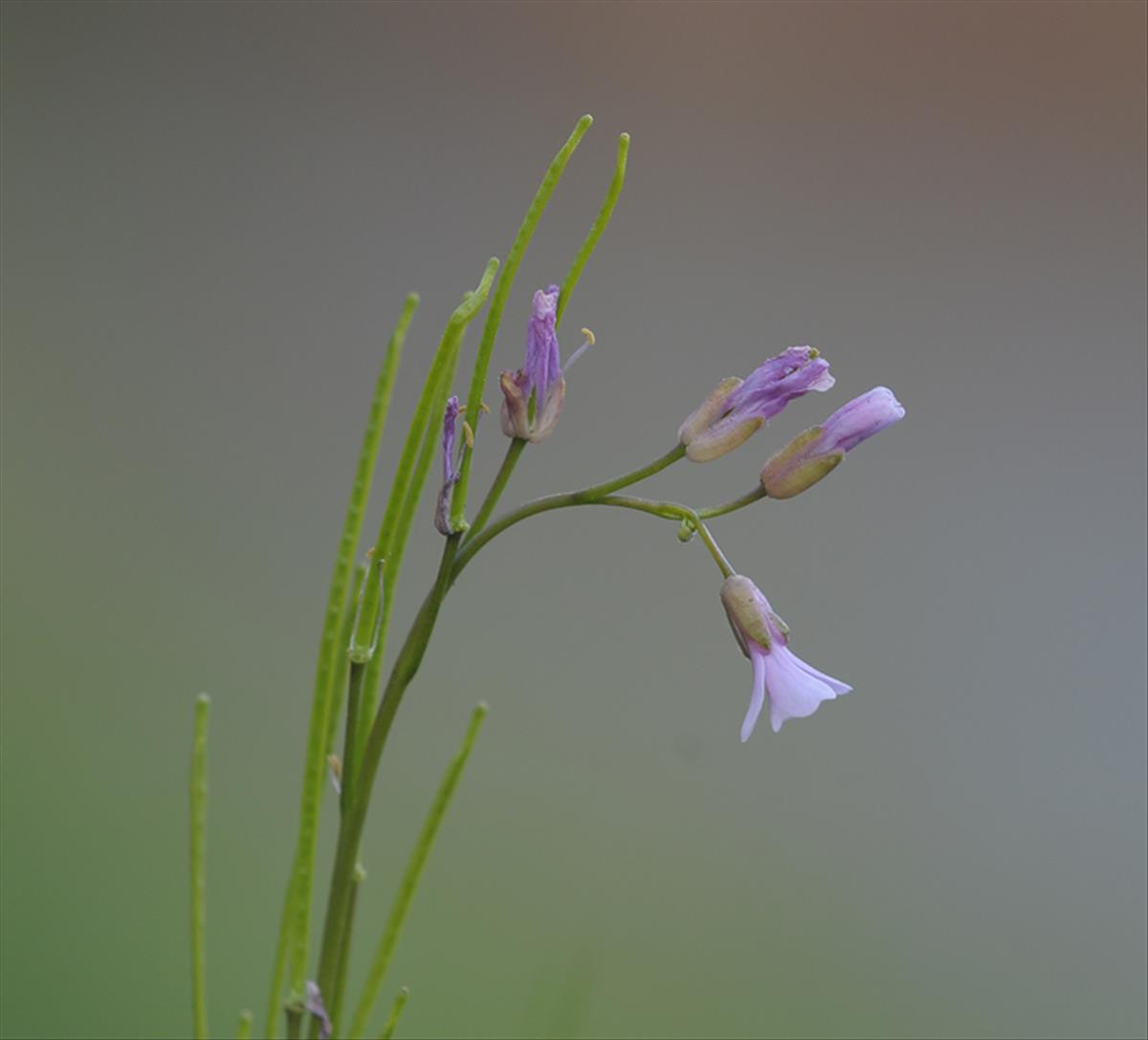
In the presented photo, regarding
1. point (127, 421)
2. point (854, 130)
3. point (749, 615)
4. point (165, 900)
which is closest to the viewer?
point (749, 615)

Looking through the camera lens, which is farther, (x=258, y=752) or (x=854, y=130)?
(x=854, y=130)

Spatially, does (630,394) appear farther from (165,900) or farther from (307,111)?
(165,900)

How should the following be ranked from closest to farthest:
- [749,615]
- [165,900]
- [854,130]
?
[749,615] < [165,900] < [854,130]

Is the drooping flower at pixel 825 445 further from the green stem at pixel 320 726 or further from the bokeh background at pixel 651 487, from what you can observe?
the bokeh background at pixel 651 487

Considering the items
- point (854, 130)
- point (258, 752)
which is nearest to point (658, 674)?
point (258, 752)

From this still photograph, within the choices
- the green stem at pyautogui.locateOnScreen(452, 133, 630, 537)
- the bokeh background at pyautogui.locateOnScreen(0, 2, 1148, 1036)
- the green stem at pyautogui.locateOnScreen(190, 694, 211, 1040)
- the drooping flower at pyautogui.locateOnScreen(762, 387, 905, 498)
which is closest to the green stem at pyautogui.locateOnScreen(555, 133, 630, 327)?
the green stem at pyautogui.locateOnScreen(452, 133, 630, 537)

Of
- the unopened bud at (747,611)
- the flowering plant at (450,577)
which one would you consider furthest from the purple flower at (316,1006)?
the unopened bud at (747,611)

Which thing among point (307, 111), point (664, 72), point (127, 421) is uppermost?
point (664, 72)
